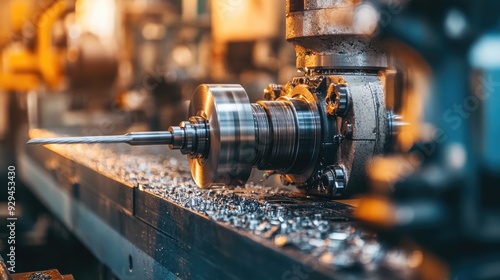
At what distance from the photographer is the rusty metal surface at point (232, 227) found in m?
0.51

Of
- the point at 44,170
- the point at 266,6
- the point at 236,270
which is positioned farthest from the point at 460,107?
the point at 266,6

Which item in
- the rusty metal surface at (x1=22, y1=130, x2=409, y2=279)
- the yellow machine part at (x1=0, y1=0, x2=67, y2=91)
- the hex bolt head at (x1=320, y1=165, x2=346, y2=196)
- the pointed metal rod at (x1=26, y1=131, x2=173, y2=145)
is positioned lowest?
the rusty metal surface at (x1=22, y1=130, x2=409, y2=279)

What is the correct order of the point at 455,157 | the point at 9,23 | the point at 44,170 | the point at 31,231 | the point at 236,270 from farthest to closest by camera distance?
the point at 9,23
the point at 31,231
the point at 44,170
the point at 236,270
the point at 455,157

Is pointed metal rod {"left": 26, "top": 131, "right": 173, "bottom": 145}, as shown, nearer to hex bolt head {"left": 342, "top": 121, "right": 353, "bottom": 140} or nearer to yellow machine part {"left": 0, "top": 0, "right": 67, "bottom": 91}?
hex bolt head {"left": 342, "top": 121, "right": 353, "bottom": 140}

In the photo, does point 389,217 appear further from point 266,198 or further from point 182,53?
point 182,53

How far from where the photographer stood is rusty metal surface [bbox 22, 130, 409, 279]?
1.68 feet

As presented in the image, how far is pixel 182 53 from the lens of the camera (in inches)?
189

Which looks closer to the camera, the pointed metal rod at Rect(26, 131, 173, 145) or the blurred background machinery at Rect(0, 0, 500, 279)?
the blurred background machinery at Rect(0, 0, 500, 279)

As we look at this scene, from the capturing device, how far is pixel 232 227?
623 mm

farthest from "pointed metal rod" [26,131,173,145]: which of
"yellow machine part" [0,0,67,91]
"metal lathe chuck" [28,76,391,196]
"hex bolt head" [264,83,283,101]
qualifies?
"yellow machine part" [0,0,67,91]

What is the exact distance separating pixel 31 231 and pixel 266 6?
70.5 inches

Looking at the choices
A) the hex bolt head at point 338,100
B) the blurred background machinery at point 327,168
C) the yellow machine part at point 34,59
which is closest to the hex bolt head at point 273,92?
the blurred background machinery at point 327,168

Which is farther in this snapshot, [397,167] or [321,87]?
[321,87]

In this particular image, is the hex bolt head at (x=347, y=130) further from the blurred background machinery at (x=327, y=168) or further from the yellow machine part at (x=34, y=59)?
the yellow machine part at (x=34, y=59)
